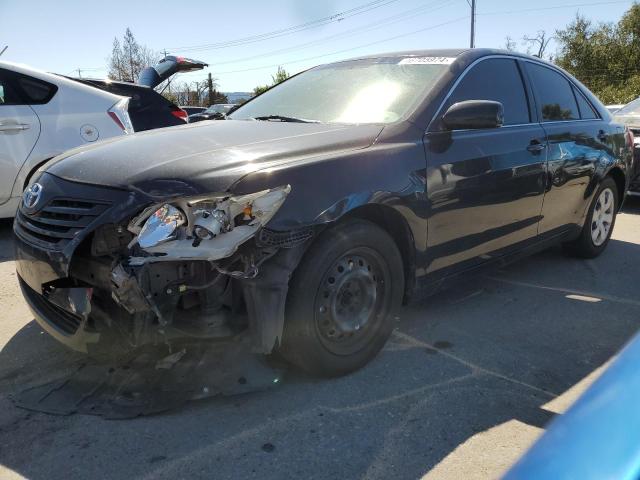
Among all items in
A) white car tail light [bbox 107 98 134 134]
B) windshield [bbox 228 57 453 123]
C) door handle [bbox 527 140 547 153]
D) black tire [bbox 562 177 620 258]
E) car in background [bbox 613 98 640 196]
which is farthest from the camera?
car in background [bbox 613 98 640 196]

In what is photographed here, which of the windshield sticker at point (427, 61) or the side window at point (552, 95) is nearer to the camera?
the windshield sticker at point (427, 61)

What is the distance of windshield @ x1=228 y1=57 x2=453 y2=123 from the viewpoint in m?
3.34

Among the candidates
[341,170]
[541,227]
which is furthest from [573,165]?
[341,170]

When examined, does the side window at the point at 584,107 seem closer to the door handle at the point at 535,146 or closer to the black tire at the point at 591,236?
the black tire at the point at 591,236

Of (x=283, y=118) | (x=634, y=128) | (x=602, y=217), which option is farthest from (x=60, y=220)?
(x=634, y=128)

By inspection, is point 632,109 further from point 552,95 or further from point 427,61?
point 427,61

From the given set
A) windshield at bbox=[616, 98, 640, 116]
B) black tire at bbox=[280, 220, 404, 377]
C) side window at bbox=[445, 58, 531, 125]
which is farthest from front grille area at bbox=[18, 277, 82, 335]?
windshield at bbox=[616, 98, 640, 116]

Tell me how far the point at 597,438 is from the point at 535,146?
3364 millimetres

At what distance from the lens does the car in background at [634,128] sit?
7.62 m

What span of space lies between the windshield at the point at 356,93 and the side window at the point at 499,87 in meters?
0.19

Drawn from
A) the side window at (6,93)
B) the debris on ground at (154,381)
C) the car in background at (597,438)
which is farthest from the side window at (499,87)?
the side window at (6,93)

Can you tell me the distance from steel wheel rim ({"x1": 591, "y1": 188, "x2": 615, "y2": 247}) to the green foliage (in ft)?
107

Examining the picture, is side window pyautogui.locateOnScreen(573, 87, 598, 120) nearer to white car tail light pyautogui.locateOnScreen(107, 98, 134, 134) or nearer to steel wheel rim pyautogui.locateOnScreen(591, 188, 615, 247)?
steel wheel rim pyautogui.locateOnScreen(591, 188, 615, 247)

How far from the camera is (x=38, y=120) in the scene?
17.9 ft
